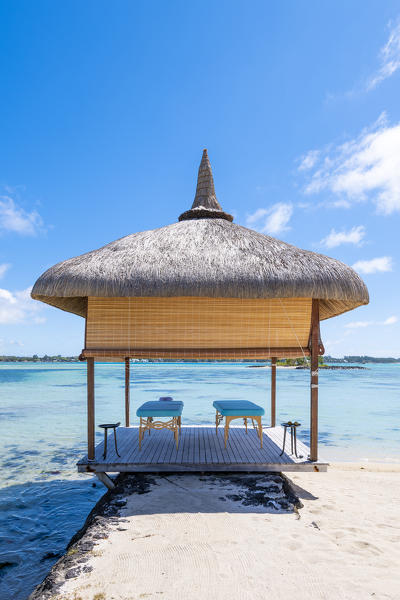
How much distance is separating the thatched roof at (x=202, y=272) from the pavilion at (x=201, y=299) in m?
0.01

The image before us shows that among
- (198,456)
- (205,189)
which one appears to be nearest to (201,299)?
(198,456)

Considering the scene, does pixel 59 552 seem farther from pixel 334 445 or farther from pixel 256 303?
pixel 334 445

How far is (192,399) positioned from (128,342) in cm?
1240

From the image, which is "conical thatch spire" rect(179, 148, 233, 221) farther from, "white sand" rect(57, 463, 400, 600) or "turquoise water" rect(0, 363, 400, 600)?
"turquoise water" rect(0, 363, 400, 600)

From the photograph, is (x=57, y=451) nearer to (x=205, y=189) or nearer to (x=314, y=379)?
(x=314, y=379)

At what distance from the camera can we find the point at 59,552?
3488 mm

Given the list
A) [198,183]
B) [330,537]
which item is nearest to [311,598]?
[330,537]

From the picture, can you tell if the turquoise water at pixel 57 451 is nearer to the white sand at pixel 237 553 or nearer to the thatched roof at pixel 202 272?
the white sand at pixel 237 553

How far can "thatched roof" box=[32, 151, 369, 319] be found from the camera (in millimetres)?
3645

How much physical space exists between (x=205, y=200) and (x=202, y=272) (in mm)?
1936

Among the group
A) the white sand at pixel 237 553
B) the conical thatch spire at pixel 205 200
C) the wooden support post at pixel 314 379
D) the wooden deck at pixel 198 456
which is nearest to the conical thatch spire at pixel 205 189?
the conical thatch spire at pixel 205 200

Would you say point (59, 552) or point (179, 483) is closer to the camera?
point (59, 552)

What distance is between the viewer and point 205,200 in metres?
5.26

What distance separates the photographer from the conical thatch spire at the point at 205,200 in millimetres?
5004
